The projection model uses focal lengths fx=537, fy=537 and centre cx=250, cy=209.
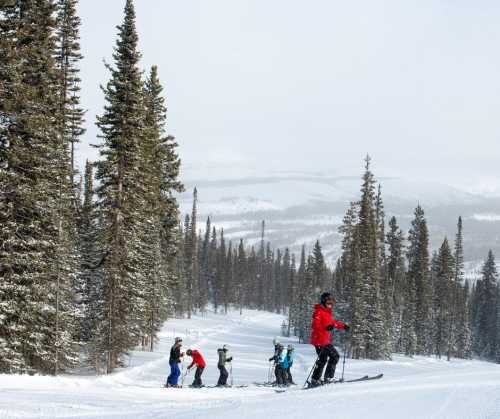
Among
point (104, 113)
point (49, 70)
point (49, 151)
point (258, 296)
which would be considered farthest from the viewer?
point (258, 296)

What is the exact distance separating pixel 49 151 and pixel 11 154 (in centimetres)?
184

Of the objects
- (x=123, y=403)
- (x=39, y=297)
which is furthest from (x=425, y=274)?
(x=123, y=403)

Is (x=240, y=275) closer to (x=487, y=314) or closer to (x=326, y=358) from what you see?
(x=487, y=314)

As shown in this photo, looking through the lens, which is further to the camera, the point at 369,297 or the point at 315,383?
the point at 369,297

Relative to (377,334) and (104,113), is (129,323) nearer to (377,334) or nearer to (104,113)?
(104,113)

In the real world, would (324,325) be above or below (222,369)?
above

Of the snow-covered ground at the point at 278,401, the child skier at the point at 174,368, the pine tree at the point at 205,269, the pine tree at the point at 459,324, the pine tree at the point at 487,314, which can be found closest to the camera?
the snow-covered ground at the point at 278,401

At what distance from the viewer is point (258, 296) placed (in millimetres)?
151375

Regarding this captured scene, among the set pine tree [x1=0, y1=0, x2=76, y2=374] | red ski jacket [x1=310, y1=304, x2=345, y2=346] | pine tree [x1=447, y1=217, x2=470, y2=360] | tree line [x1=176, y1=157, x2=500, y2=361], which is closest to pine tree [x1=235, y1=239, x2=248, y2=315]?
tree line [x1=176, y1=157, x2=500, y2=361]

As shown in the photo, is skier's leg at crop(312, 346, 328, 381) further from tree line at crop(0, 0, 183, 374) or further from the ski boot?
tree line at crop(0, 0, 183, 374)

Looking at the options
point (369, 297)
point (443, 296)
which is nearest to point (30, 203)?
point (369, 297)

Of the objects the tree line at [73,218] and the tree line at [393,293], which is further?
the tree line at [393,293]

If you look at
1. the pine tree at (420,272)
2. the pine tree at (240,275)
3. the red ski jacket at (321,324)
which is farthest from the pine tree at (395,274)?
the pine tree at (240,275)

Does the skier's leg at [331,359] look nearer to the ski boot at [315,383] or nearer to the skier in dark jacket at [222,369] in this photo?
the ski boot at [315,383]
